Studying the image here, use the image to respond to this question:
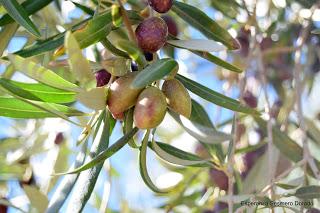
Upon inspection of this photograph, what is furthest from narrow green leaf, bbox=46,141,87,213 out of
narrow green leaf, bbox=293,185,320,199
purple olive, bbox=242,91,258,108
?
purple olive, bbox=242,91,258,108

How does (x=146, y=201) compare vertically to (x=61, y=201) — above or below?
above

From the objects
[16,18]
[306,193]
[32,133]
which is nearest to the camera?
[16,18]

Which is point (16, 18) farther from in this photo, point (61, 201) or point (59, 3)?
point (59, 3)

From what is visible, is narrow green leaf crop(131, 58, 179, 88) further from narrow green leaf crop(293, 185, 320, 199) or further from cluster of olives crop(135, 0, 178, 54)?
narrow green leaf crop(293, 185, 320, 199)

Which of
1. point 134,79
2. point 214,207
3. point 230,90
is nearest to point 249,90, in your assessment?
point 230,90

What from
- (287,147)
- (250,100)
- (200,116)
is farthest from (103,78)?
(250,100)

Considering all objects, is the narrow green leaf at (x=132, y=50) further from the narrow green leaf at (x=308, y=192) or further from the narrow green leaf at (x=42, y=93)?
the narrow green leaf at (x=308, y=192)

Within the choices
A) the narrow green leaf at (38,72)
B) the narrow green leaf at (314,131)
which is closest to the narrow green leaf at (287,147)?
the narrow green leaf at (314,131)

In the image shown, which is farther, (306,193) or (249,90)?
(249,90)

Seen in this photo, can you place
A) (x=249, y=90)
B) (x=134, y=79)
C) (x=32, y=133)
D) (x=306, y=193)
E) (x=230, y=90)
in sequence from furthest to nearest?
1. (x=249, y=90)
2. (x=230, y=90)
3. (x=32, y=133)
4. (x=306, y=193)
5. (x=134, y=79)
